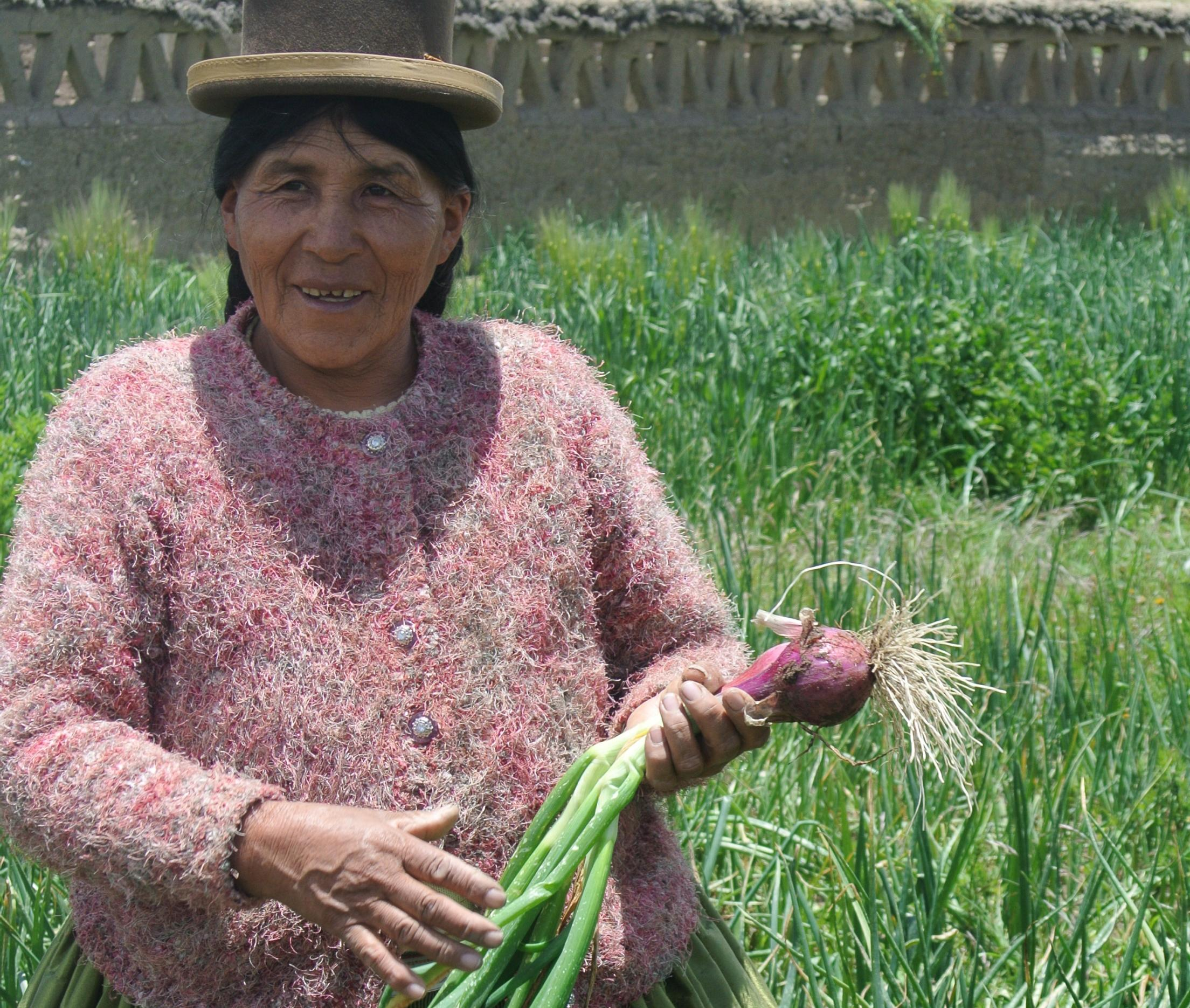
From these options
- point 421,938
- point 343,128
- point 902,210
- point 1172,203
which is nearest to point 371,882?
point 421,938

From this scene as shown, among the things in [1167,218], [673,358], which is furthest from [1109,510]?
[1167,218]

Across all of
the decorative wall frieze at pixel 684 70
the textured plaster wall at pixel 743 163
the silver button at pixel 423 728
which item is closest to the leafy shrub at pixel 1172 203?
the textured plaster wall at pixel 743 163

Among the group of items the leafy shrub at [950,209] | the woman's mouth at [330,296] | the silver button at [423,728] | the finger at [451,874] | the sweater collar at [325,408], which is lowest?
the leafy shrub at [950,209]

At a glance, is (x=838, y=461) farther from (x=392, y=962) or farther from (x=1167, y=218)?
(x=1167, y=218)

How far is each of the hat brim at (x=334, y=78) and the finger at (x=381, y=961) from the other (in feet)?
2.76

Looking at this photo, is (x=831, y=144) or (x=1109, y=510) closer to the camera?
(x=1109, y=510)

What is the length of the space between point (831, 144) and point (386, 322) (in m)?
8.71

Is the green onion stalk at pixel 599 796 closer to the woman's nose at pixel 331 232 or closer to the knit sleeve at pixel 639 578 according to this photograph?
the knit sleeve at pixel 639 578

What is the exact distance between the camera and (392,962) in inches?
50.6

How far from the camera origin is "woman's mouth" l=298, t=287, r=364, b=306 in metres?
1.57

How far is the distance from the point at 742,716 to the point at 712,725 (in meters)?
0.03

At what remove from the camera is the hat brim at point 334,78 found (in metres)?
1.50

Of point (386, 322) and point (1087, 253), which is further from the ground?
point (386, 322)

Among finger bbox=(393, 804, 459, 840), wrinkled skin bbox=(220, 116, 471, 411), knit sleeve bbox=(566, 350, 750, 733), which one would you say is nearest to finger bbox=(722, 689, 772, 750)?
knit sleeve bbox=(566, 350, 750, 733)
